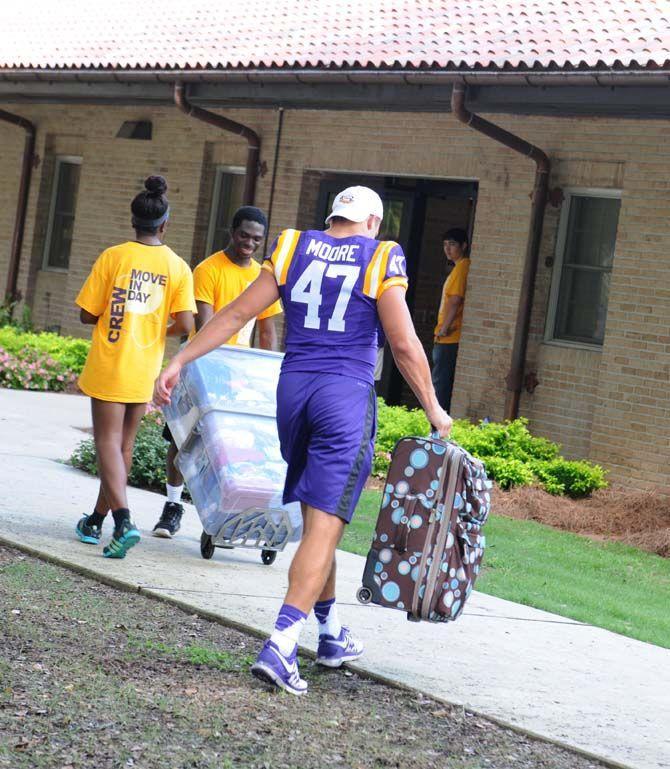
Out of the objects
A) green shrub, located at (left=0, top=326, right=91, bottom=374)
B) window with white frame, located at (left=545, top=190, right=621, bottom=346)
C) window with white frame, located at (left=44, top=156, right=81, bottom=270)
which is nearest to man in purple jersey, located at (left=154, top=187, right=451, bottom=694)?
window with white frame, located at (left=545, top=190, right=621, bottom=346)

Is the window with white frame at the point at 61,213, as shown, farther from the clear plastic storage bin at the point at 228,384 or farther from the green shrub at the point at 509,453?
the clear plastic storage bin at the point at 228,384

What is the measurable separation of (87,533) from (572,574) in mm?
3089

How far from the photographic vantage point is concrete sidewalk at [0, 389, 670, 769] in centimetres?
493

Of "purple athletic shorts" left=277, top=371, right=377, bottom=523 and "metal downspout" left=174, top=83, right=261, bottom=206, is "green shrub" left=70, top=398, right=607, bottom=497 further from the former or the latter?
"purple athletic shorts" left=277, top=371, right=377, bottom=523

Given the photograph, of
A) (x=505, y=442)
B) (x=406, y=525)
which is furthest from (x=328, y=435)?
(x=505, y=442)

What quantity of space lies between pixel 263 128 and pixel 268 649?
12274mm

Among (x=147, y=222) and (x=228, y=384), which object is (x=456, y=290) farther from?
(x=147, y=222)

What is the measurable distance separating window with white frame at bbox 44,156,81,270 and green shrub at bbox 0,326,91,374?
3.28m

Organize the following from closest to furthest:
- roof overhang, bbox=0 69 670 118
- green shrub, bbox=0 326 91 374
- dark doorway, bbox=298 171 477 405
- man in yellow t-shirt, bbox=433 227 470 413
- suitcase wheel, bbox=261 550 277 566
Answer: suitcase wheel, bbox=261 550 277 566 < roof overhang, bbox=0 69 670 118 < man in yellow t-shirt, bbox=433 227 470 413 < dark doorway, bbox=298 171 477 405 < green shrub, bbox=0 326 91 374

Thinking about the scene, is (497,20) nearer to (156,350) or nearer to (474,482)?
(156,350)

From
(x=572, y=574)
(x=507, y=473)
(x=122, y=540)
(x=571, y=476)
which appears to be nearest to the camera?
(x=122, y=540)

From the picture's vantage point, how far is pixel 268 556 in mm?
7293

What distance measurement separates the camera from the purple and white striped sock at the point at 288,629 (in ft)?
→ 15.8

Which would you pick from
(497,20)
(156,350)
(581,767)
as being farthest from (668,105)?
(581,767)
